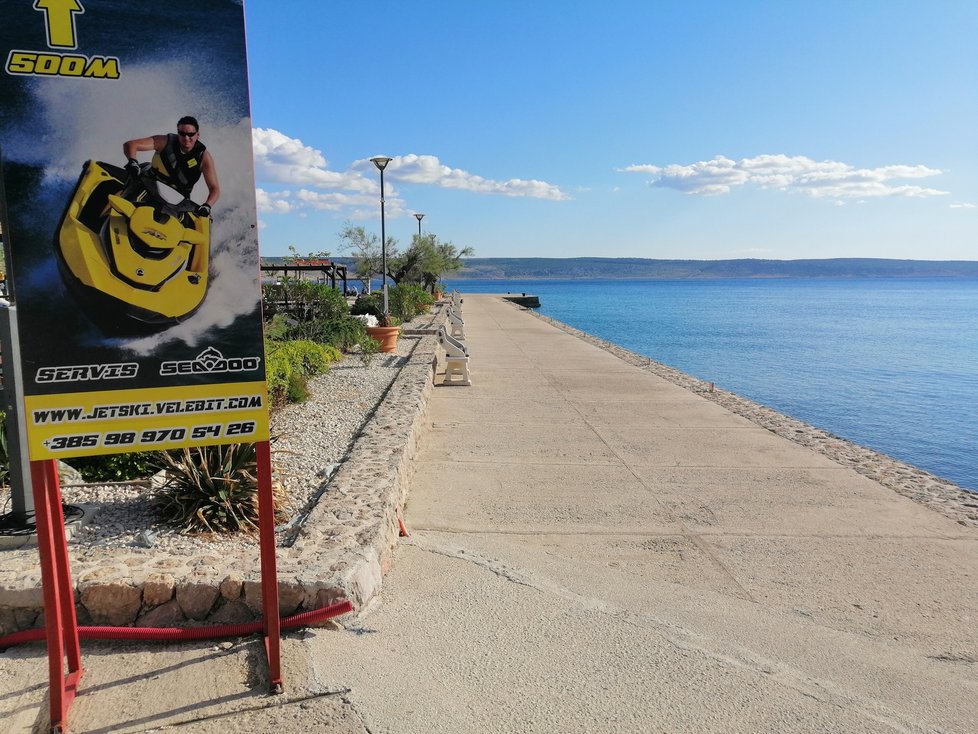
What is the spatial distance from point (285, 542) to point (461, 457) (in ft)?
11.2

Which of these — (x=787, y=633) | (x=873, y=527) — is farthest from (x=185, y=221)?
(x=873, y=527)

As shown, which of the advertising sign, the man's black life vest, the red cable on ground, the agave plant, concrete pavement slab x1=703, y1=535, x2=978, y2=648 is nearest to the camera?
the advertising sign

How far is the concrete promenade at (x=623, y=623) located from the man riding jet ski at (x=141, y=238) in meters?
1.69

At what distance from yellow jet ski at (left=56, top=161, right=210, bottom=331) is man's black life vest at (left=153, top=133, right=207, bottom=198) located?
30 millimetres

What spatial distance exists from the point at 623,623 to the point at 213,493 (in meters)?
2.72

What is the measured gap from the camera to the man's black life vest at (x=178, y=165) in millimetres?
2777

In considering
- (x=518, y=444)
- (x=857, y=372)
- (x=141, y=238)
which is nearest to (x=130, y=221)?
(x=141, y=238)

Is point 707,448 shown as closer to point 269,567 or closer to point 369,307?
point 269,567

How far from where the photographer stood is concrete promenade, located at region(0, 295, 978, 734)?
3055 millimetres

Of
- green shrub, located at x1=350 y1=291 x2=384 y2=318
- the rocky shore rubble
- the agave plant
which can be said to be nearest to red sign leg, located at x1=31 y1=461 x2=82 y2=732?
the agave plant

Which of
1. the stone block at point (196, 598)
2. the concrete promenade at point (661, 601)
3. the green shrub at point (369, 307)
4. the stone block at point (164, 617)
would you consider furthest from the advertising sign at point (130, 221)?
the green shrub at point (369, 307)

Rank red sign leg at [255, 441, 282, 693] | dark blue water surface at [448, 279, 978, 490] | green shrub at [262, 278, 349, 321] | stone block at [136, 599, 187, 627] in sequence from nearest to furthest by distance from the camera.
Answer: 1. red sign leg at [255, 441, 282, 693]
2. stone block at [136, 599, 187, 627]
3. dark blue water surface at [448, 279, 978, 490]
4. green shrub at [262, 278, 349, 321]

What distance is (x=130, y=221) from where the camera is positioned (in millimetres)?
2777

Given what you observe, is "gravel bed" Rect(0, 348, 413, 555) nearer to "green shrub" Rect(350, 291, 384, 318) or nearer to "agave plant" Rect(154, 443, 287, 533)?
"agave plant" Rect(154, 443, 287, 533)
